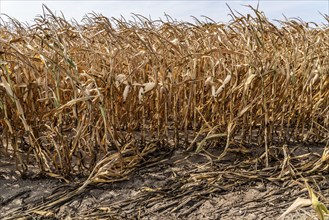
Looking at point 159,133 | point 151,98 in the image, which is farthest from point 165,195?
point 151,98

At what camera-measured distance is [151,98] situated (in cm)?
152

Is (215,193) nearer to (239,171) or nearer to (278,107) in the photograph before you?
(239,171)

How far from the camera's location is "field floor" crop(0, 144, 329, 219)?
119 cm

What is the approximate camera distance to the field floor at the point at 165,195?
3.91 ft

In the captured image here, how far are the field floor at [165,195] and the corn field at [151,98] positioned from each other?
0.18 feet

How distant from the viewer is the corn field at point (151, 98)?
1.29m

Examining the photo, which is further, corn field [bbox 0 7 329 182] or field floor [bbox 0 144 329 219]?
corn field [bbox 0 7 329 182]

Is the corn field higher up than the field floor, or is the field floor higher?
the corn field

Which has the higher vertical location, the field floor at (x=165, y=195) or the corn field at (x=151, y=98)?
the corn field at (x=151, y=98)

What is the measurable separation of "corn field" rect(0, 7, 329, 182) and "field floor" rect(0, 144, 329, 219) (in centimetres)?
5

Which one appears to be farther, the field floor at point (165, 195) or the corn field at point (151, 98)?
the corn field at point (151, 98)

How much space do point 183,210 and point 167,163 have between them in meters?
0.27

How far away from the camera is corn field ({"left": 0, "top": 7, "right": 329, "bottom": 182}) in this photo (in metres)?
1.29

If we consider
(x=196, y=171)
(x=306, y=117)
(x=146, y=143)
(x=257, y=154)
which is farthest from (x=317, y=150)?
(x=146, y=143)
